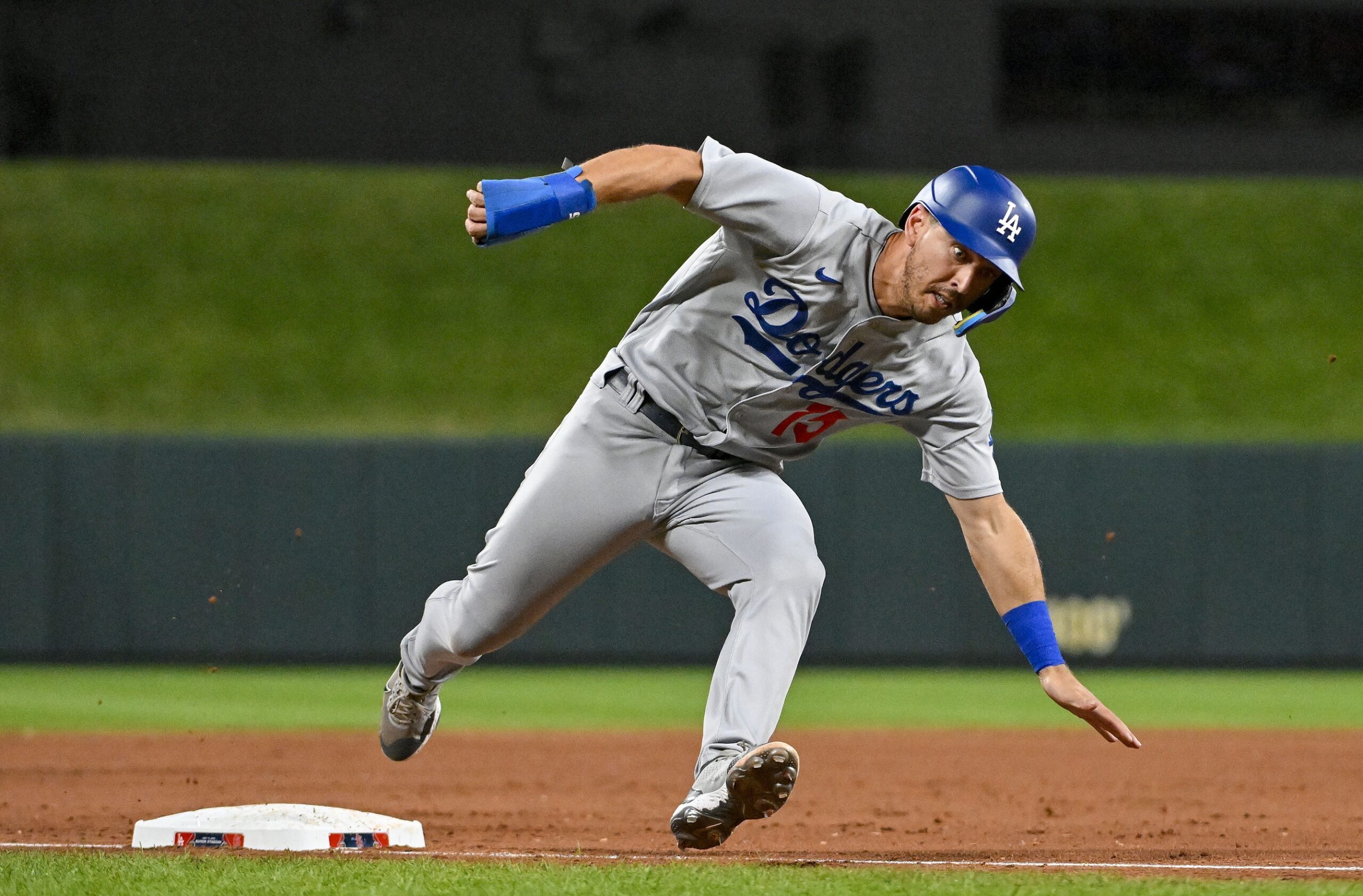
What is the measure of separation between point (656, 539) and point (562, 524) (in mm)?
311

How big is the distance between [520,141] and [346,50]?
1785mm

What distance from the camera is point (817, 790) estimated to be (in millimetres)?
6363

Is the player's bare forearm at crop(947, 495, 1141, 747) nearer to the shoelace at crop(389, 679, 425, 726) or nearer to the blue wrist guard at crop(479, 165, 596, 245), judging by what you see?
the blue wrist guard at crop(479, 165, 596, 245)

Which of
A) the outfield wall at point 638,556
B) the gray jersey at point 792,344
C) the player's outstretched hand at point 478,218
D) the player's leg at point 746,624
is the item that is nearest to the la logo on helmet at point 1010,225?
the gray jersey at point 792,344

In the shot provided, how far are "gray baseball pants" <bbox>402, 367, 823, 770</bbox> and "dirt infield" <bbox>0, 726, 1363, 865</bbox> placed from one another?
56 cm

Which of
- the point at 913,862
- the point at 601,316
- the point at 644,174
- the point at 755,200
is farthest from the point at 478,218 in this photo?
the point at 601,316

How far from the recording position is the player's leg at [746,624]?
3842 mm

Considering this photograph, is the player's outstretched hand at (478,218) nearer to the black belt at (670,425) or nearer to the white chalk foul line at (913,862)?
the black belt at (670,425)

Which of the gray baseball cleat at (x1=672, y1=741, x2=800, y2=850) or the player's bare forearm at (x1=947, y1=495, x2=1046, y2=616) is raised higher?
the player's bare forearm at (x1=947, y1=495, x2=1046, y2=616)

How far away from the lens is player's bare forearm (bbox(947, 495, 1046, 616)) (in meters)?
4.28

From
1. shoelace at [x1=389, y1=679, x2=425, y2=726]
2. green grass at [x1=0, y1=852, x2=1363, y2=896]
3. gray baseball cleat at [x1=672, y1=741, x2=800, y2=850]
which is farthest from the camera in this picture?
shoelace at [x1=389, y1=679, x2=425, y2=726]

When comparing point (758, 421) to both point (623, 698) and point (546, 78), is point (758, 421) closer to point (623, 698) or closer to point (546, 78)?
point (623, 698)

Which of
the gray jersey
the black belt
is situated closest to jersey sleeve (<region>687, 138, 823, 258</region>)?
the gray jersey

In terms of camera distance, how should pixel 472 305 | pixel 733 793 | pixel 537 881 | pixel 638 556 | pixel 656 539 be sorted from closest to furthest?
pixel 537 881, pixel 733 793, pixel 656 539, pixel 638 556, pixel 472 305
